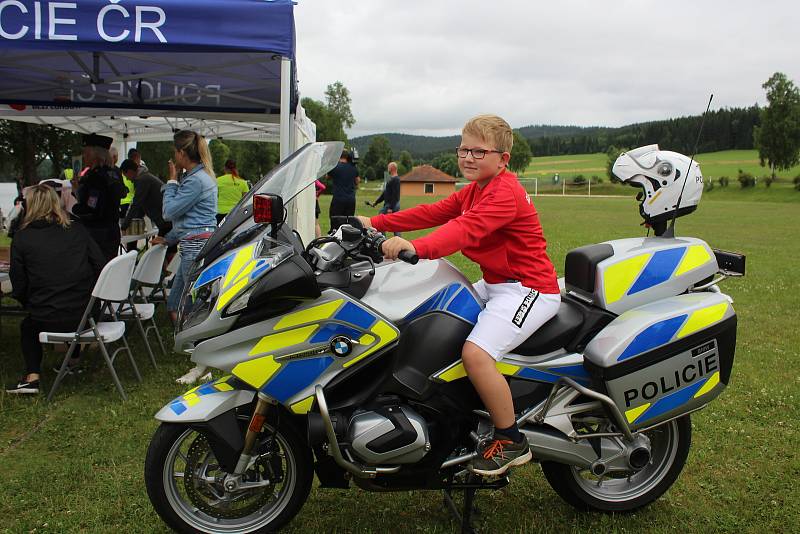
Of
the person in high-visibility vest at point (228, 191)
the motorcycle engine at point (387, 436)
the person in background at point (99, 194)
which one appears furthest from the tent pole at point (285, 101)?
the person in high-visibility vest at point (228, 191)

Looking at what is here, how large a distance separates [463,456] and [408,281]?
82 centimetres

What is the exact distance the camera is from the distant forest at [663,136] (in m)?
3.79

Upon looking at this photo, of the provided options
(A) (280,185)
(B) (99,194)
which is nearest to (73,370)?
(B) (99,194)

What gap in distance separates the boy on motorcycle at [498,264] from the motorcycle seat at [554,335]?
0.07 metres

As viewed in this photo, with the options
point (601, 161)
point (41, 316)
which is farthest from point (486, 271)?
point (601, 161)

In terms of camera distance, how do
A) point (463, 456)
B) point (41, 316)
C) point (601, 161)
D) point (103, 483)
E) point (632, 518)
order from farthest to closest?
point (601, 161) → point (41, 316) → point (103, 483) → point (632, 518) → point (463, 456)

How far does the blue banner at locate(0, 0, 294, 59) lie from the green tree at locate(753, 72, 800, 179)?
7106cm

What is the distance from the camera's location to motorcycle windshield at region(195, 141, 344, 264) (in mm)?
2818

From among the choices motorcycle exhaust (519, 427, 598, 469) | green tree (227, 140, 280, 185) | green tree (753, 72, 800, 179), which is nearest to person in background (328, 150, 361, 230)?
motorcycle exhaust (519, 427, 598, 469)

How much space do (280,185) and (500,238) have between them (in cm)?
104

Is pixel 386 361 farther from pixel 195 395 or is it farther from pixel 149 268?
pixel 149 268

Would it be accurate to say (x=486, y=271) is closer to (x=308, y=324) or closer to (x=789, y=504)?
(x=308, y=324)

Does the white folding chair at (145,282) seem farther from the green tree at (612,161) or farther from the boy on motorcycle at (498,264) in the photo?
the green tree at (612,161)

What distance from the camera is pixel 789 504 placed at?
3.55m
